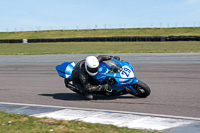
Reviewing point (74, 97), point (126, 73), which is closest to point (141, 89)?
point (126, 73)

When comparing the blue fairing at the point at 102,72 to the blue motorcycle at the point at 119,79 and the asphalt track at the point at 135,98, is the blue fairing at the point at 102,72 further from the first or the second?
the asphalt track at the point at 135,98

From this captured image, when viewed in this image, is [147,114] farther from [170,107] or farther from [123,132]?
[123,132]

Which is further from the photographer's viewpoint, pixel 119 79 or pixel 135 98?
pixel 135 98

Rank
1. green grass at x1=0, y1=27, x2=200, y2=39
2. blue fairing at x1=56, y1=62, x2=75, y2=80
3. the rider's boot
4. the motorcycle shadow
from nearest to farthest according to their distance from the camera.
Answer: the rider's boot < the motorcycle shadow < blue fairing at x1=56, y1=62, x2=75, y2=80 < green grass at x1=0, y1=27, x2=200, y2=39

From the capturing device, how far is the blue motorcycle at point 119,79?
7973mm

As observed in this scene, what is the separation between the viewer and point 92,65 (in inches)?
314

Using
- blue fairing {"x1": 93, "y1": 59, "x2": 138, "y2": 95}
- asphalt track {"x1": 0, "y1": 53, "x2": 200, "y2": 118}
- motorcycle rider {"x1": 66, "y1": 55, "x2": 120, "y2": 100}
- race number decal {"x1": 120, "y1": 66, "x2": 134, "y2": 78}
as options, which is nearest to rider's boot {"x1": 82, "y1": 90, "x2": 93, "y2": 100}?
motorcycle rider {"x1": 66, "y1": 55, "x2": 120, "y2": 100}

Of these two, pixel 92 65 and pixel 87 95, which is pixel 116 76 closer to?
pixel 92 65

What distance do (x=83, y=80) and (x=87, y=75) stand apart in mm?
182

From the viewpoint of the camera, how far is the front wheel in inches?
326

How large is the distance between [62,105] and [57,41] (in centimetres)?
3778

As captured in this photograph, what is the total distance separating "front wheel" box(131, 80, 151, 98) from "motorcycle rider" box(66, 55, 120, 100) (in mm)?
727

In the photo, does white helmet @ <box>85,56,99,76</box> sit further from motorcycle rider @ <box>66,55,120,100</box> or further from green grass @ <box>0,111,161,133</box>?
green grass @ <box>0,111,161,133</box>

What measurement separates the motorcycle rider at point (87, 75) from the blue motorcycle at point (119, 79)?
13 centimetres
